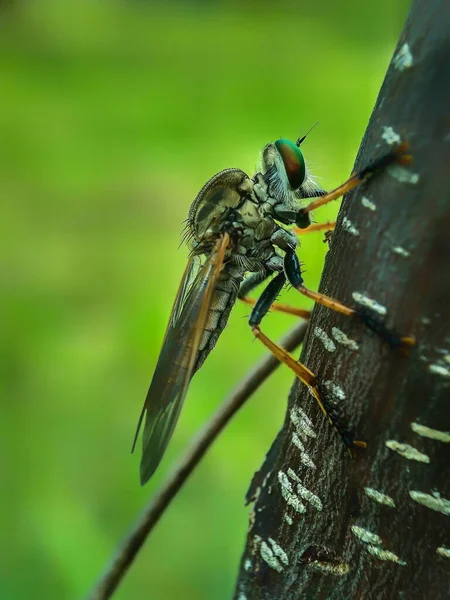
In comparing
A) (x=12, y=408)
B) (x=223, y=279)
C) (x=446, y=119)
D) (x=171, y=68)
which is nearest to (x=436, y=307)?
(x=446, y=119)

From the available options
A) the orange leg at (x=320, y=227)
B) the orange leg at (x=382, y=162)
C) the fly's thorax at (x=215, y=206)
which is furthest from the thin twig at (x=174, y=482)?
the fly's thorax at (x=215, y=206)

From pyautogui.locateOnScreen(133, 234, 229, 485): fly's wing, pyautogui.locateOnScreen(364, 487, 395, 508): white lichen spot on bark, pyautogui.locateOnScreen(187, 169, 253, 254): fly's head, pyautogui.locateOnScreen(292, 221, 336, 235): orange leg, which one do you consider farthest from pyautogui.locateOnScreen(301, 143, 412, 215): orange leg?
pyautogui.locateOnScreen(187, 169, 253, 254): fly's head

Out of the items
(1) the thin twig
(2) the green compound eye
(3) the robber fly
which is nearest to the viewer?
(1) the thin twig

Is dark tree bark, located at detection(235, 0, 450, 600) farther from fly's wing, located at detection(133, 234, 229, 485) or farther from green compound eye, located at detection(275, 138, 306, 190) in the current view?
green compound eye, located at detection(275, 138, 306, 190)

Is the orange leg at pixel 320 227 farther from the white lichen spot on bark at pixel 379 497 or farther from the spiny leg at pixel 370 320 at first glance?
the white lichen spot on bark at pixel 379 497

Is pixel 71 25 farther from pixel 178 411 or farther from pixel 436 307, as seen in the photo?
pixel 436 307
